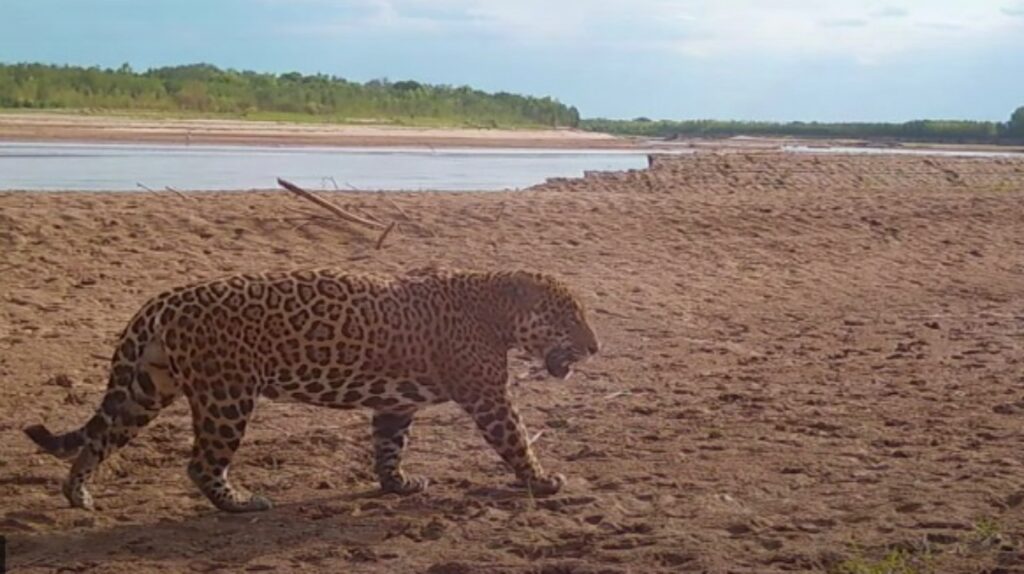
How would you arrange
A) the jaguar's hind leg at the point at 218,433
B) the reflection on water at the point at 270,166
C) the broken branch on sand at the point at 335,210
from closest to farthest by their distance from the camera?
the jaguar's hind leg at the point at 218,433
the broken branch on sand at the point at 335,210
the reflection on water at the point at 270,166

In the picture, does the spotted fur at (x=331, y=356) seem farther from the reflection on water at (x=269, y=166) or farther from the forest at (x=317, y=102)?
the forest at (x=317, y=102)

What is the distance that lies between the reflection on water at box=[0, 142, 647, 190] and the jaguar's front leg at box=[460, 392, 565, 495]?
51.1 ft

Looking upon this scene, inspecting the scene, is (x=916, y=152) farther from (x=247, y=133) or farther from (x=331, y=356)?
(x=331, y=356)

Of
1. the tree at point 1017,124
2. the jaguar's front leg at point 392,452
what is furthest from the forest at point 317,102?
the jaguar's front leg at point 392,452

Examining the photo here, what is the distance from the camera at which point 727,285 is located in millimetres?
16641

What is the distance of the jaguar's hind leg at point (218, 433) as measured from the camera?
25.6 feet

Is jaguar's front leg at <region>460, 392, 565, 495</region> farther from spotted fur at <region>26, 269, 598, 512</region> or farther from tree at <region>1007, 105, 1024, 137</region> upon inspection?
tree at <region>1007, 105, 1024, 137</region>

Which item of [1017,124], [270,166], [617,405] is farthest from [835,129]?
[617,405]

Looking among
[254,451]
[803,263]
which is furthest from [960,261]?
[254,451]

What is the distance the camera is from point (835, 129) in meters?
87.6

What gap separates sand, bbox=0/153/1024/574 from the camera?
738 cm

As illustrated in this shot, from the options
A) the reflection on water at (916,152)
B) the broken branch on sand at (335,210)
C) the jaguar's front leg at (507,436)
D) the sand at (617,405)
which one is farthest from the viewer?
the reflection on water at (916,152)

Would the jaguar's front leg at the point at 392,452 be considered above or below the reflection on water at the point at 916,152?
above

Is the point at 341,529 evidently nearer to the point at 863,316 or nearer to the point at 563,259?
the point at 863,316
